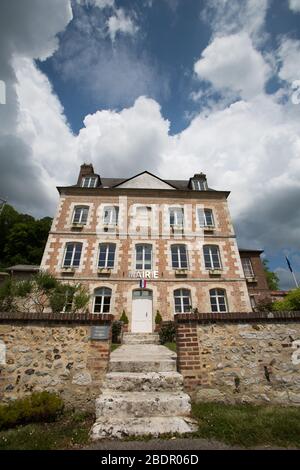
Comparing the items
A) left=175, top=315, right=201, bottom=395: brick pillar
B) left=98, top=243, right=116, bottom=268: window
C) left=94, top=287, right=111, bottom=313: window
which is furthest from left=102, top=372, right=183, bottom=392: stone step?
left=98, top=243, right=116, bottom=268: window

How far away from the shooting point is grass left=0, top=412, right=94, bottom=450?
9.80 ft

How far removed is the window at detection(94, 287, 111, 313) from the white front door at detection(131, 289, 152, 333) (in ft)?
5.11

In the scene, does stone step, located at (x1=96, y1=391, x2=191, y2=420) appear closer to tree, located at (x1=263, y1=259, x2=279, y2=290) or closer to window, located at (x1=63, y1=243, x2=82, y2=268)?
window, located at (x1=63, y1=243, x2=82, y2=268)

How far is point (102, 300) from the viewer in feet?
44.9

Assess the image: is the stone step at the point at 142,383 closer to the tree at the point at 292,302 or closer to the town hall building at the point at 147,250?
the town hall building at the point at 147,250

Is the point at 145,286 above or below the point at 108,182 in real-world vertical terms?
below

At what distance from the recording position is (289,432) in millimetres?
3158

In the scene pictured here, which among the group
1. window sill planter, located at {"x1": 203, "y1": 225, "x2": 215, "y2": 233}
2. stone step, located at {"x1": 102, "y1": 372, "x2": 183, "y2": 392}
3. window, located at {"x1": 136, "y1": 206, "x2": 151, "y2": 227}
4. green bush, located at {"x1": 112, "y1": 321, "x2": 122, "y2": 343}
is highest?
window, located at {"x1": 136, "y1": 206, "x2": 151, "y2": 227}

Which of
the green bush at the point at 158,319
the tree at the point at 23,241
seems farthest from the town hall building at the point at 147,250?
the tree at the point at 23,241

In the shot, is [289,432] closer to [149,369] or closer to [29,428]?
[149,369]

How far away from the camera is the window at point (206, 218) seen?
54.6 feet

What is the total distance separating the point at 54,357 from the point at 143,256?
1076 centimetres

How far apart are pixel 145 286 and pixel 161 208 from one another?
613 centimetres
